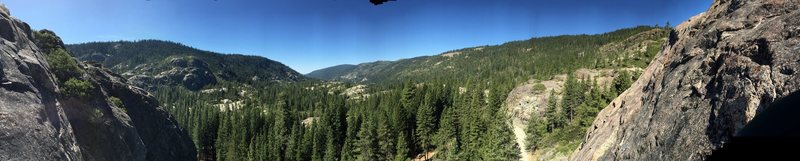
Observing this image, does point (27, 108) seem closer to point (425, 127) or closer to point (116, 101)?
point (116, 101)

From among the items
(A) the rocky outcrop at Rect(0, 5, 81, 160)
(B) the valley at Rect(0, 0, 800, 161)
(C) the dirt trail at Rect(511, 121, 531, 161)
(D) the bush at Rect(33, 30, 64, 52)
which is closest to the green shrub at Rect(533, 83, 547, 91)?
(B) the valley at Rect(0, 0, 800, 161)

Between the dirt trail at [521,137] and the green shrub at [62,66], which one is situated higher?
the green shrub at [62,66]

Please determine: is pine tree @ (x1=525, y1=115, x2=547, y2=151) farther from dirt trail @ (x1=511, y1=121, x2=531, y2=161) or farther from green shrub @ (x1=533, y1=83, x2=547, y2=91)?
green shrub @ (x1=533, y1=83, x2=547, y2=91)

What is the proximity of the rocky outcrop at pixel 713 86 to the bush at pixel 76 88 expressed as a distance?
59.9 m

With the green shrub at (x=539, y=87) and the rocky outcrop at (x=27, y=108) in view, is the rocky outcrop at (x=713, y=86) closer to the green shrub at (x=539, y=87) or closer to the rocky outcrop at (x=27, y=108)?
the rocky outcrop at (x=27, y=108)

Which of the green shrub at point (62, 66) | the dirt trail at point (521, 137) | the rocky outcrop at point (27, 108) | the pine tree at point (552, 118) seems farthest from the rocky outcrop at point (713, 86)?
the green shrub at point (62, 66)

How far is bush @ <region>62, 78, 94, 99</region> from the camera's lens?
179 feet

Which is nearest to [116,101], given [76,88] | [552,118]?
[76,88]

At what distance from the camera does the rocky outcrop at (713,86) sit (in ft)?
58.6

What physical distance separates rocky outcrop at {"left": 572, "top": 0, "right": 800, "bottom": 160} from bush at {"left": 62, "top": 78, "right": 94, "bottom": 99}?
59.9 meters

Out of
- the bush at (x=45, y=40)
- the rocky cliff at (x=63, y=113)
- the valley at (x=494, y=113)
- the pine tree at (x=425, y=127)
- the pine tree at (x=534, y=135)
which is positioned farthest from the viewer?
the pine tree at (x=425, y=127)

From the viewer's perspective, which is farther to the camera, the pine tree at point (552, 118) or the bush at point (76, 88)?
the pine tree at point (552, 118)

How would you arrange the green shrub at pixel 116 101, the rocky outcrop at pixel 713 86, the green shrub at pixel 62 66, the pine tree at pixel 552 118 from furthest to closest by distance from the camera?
the pine tree at pixel 552 118 → the green shrub at pixel 116 101 → the green shrub at pixel 62 66 → the rocky outcrop at pixel 713 86

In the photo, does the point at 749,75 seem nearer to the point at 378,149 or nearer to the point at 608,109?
the point at 608,109
